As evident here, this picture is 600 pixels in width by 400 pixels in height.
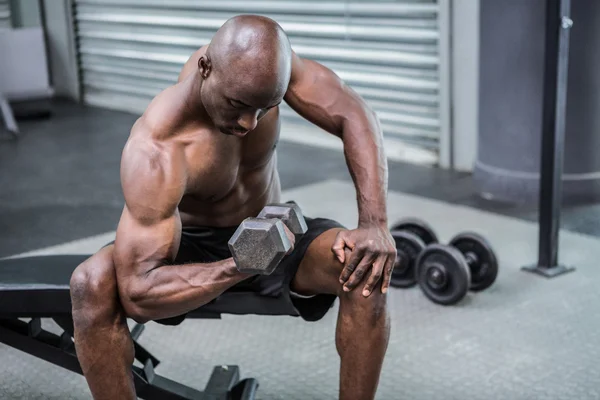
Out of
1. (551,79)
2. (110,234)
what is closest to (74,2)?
(110,234)

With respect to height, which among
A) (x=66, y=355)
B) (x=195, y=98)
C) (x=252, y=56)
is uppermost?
(x=252, y=56)

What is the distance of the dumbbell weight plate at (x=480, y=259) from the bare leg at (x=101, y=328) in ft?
4.52

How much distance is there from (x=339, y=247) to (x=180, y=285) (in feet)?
1.06

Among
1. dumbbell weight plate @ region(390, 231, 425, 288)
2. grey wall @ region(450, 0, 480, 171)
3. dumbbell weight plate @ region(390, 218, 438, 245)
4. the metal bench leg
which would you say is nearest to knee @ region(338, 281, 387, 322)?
dumbbell weight plate @ region(390, 231, 425, 288)

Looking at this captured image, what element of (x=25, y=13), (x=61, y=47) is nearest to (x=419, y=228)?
(x=61, y=47)

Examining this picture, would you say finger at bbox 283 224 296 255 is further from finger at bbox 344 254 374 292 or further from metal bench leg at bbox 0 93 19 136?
metal bench leg at bbox 0 93 19 136

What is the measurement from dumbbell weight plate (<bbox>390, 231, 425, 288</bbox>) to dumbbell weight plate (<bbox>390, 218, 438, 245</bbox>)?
0.09 m

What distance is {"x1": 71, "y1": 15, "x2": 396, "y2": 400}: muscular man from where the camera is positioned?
1.62 meters

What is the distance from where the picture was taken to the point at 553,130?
283cm

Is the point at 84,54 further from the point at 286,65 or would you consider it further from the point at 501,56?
the point at 286,65

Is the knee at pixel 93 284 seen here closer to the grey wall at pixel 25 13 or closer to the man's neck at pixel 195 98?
the man's neck at pixel 195 98

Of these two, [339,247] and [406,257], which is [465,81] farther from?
[339,247]

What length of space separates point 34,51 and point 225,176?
4792 mm

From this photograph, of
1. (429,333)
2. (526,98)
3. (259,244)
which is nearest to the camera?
(259,244)
